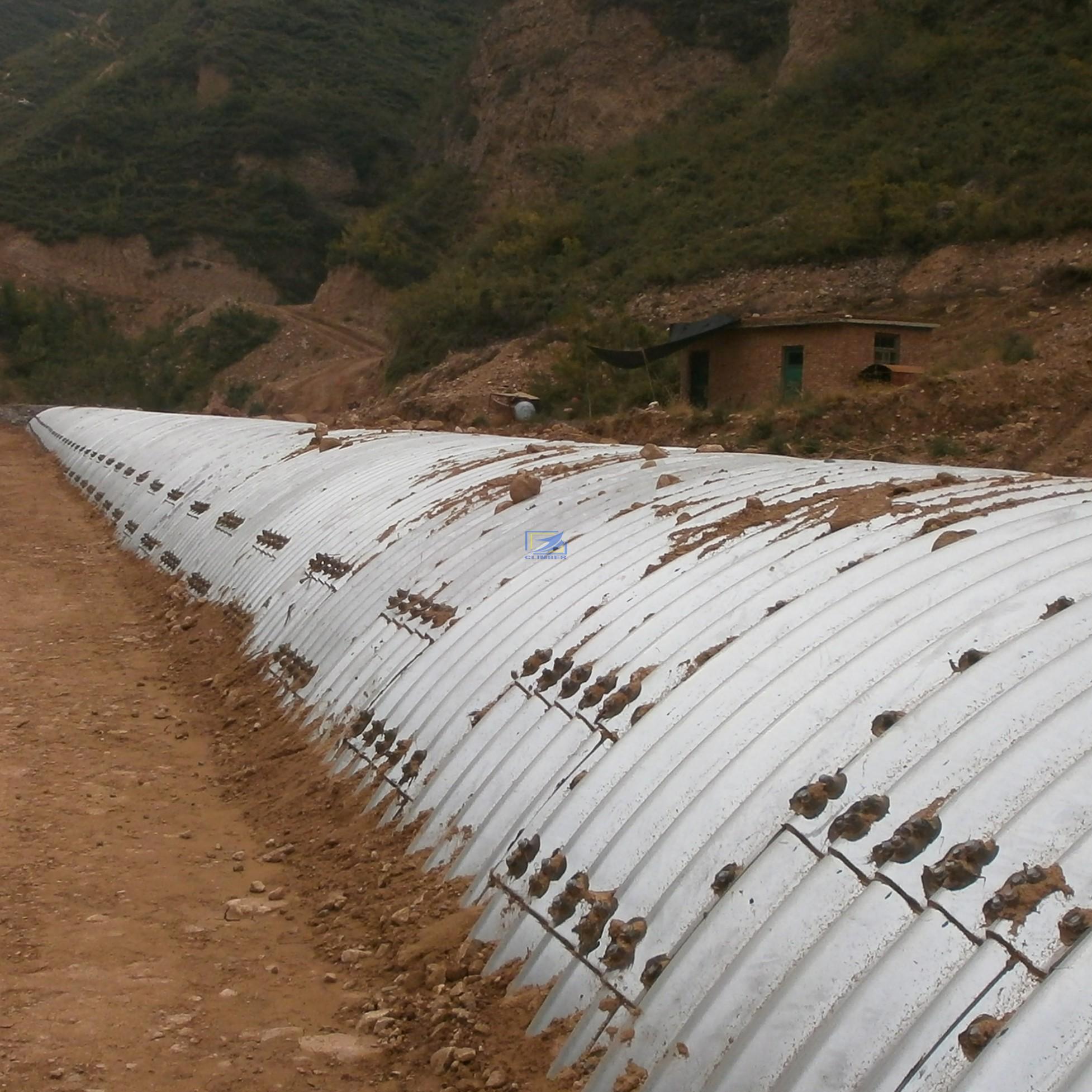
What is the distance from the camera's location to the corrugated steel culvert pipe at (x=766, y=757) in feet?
10.2

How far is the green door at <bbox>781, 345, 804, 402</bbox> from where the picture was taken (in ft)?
66.2

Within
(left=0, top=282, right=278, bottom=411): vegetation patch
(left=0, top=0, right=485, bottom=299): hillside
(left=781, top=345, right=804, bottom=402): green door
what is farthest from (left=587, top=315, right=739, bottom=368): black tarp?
(left=0, top=0, right=485, bottom=299): hillside

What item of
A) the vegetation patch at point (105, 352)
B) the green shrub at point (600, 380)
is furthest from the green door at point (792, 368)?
the vegetation patch at point (105, 352)

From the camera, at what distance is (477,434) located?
14883 millimetres

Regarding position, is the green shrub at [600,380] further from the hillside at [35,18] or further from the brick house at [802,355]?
the hillside at [35,18]

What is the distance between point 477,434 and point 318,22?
65.5 m

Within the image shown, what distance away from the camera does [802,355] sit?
20172 millimetres

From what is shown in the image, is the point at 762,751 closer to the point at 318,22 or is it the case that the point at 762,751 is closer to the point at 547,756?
the point at 547,756

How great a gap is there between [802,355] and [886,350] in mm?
1469

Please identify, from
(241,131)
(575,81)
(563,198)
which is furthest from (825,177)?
(241,131)

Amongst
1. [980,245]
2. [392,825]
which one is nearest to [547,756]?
[392,825]

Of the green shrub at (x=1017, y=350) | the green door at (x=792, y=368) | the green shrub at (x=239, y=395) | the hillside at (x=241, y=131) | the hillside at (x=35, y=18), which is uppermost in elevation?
the hillside at (x=35, y=18)

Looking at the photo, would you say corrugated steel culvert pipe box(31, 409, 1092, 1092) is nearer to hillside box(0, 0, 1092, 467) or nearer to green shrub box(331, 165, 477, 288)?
hillside box(0, 0, 1092, 467)

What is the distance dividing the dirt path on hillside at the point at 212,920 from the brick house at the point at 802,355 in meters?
13.0
